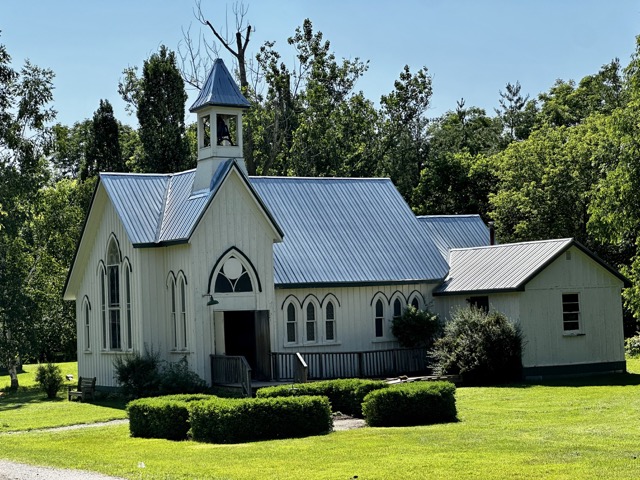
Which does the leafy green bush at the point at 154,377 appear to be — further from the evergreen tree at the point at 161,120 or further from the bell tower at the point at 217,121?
the evergreen tree at the point at 161,120

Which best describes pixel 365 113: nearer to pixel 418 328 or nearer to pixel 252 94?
pixel 252 94

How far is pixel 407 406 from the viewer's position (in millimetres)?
23672

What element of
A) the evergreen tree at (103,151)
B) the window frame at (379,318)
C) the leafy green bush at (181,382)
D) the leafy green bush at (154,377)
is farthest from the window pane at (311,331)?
the evergreen tree at (103,151)

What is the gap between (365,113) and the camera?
6141cm

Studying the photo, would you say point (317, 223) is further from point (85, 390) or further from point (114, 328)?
point (85, 390)

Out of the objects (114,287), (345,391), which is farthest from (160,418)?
(114,287)

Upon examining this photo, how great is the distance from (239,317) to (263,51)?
27.1m

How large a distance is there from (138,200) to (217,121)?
3.64 m

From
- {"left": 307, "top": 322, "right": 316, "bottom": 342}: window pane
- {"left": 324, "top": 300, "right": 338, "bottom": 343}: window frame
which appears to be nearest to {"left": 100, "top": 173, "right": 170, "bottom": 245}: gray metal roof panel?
{"left": 307, "top": 322, "right": 316, "bottom": 342}: window pane

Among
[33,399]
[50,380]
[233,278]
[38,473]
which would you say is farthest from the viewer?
[50,380]

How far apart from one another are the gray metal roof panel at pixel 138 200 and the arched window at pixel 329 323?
6427 mm

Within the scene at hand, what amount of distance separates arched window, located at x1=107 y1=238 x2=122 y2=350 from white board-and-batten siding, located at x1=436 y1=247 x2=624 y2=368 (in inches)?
472

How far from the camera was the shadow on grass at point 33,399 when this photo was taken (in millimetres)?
33400

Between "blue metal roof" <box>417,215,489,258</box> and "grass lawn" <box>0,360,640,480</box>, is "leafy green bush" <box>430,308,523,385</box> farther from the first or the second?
"blue metal roof" <box>417,215,489,258</box>
